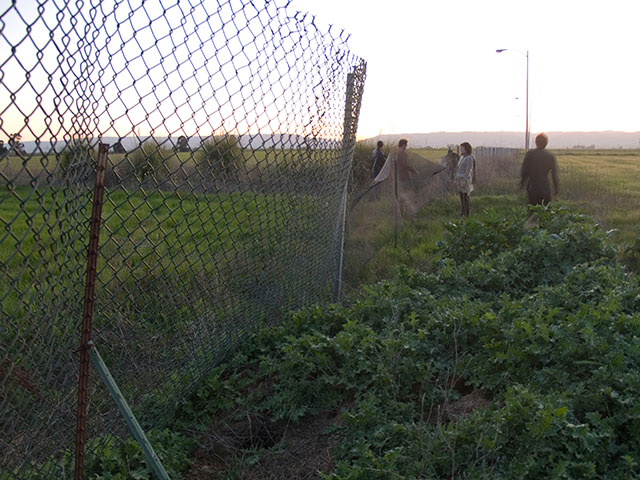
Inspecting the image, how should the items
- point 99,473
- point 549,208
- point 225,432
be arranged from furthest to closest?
point 549,208, point 225,432, point 99,473

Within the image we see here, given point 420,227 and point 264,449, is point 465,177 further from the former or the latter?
point 264,449

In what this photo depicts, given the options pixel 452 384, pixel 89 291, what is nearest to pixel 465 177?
pixel 452 384

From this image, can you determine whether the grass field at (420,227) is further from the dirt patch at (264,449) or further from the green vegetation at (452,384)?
the dirt patch at (264,449)

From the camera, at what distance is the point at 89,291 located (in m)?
2.04

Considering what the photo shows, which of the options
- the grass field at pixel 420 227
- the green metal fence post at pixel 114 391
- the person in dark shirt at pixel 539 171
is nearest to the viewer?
the green metal fence post at pixel 114 391

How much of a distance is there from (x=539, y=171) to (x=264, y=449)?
27.4 feet

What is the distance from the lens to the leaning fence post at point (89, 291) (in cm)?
193

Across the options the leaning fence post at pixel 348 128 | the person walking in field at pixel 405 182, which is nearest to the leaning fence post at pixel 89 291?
the leaning fence post at pixel 348 128

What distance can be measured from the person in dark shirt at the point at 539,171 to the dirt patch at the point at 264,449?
7977 mm

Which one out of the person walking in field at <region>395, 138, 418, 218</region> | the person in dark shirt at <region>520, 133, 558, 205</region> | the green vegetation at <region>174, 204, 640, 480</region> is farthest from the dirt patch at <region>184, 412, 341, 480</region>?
the person in dark shirt at <region>520, 133, 558, 205</region>

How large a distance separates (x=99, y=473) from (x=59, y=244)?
112 cm

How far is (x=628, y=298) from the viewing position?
12.7ft

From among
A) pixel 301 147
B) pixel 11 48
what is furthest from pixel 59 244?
pixel 301 147

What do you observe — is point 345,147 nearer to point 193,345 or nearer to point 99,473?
point 193,345
